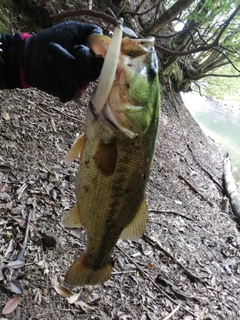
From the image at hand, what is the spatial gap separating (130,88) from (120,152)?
1.02 ft

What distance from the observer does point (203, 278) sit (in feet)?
13.8

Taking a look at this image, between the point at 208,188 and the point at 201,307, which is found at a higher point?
the point at 208,188

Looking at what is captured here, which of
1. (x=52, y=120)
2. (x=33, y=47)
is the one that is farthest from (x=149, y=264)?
(x=33, y=47)

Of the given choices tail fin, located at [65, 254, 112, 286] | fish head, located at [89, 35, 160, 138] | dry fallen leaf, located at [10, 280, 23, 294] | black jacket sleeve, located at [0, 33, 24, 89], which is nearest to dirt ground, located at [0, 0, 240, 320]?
dry fallen leaf, located at [10, 280, 23, 294]

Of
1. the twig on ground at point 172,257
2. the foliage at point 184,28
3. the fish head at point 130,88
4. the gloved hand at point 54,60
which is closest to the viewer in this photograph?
the fish head at point 130,88

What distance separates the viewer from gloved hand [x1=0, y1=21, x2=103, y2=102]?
171 centimetres

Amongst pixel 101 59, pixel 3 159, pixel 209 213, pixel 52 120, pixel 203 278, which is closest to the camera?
pixel 101 59

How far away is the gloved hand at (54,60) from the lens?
1.71m

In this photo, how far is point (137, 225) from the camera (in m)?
1.85

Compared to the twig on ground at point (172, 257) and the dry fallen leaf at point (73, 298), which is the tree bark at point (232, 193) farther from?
the dry fallen leaf at point (73, 298)

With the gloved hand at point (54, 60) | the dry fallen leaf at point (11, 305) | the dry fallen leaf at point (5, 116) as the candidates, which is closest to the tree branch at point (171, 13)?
the dry fallen leaf at point (5, 116)

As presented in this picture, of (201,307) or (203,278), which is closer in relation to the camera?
(201,307)

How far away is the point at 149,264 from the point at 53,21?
4.13m

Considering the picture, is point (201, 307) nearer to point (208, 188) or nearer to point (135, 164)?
point (135, 164)
